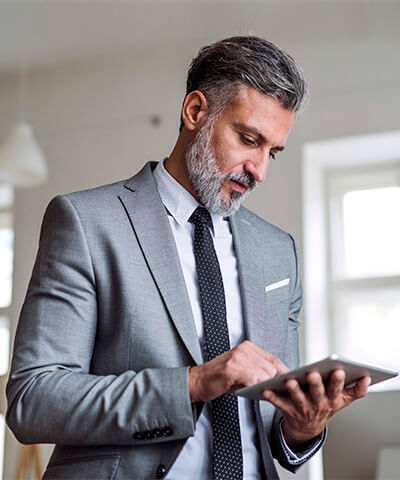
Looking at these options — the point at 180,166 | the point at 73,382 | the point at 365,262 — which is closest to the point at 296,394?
the point at 73,382

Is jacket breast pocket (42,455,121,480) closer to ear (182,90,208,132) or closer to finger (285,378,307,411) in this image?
finger (285,378,307,411)

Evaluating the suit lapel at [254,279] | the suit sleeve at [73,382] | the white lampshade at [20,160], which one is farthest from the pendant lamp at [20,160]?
the suit sleeve at [73,382]

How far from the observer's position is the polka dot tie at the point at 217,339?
147 centimetres

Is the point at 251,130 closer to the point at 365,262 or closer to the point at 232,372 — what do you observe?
the point at 232,372

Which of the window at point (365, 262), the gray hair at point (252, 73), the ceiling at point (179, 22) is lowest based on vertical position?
the window at point (365, 262)

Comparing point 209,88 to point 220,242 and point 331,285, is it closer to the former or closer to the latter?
point 220,242

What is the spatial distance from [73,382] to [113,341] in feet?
0.46

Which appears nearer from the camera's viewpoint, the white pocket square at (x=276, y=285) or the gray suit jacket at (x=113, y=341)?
the gray suit jacket at (x=113, y=341)

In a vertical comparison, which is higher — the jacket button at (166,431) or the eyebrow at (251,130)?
the eyebrow at (251,130)

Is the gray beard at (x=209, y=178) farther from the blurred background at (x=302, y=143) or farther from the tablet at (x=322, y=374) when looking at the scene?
the blurred background at (x=302, y=143)

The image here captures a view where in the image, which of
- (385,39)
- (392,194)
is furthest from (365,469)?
(385,39)

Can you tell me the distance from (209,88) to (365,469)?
256 centimetres

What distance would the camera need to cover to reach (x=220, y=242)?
179 centimetres

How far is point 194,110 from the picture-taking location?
72.9 inches
